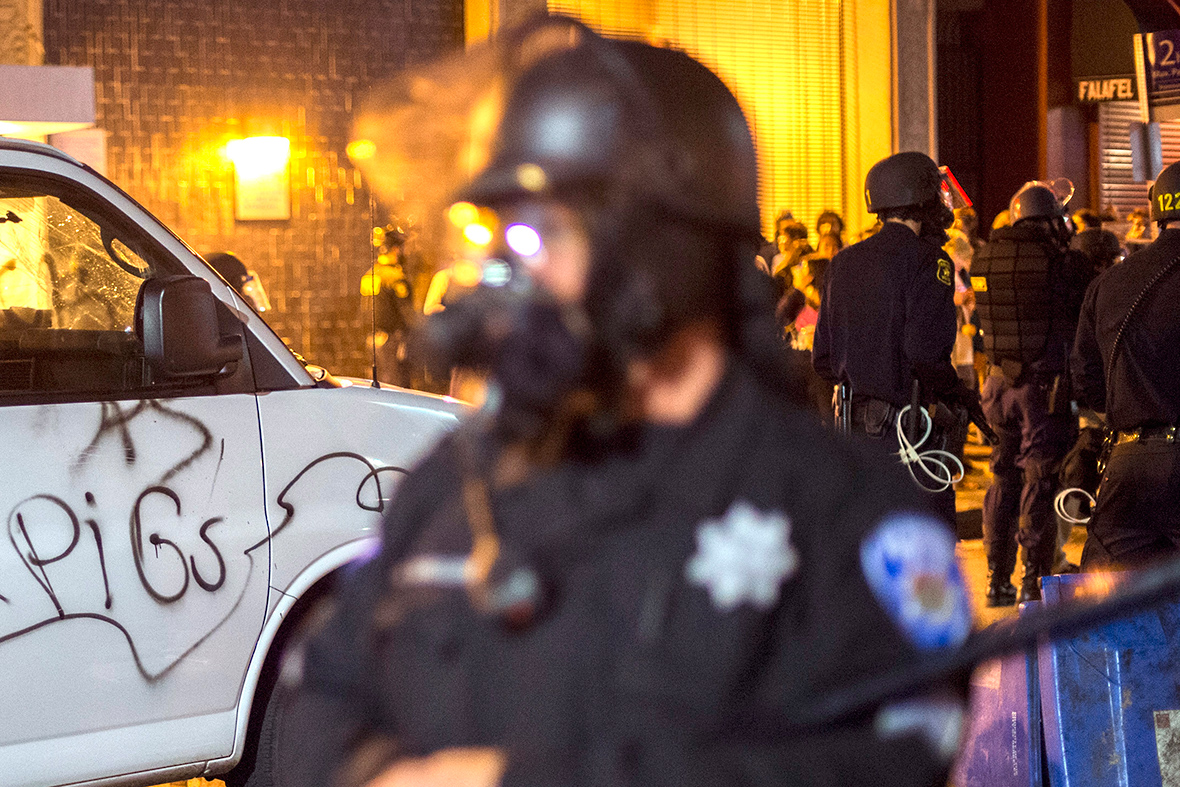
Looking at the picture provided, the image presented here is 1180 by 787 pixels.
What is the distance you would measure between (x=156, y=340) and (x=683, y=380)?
8.40 feet

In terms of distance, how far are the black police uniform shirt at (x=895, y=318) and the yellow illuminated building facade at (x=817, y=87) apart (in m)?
9.06

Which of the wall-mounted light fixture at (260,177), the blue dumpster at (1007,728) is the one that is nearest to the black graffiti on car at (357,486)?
the blue dumpster at (1007,728)

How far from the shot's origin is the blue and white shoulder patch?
125 centimetres

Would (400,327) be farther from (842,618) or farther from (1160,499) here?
(842,618)

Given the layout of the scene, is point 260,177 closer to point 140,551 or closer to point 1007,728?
point 140,551

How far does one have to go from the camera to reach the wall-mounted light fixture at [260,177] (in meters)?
11.9

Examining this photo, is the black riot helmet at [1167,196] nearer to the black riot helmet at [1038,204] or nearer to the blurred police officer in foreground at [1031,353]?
the blurred police officer in foreground at [1031,353]

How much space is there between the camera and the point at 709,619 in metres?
1.24

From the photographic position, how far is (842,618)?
124 centimetres

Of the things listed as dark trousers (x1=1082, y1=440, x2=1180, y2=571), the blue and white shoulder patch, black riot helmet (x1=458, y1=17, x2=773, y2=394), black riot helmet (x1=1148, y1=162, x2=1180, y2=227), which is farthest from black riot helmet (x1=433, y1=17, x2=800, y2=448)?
black riot helmet (x1=1148, y1=162, x2=1180, y2=227)

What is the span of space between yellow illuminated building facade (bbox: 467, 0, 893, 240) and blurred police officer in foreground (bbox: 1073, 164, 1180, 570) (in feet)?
32.9

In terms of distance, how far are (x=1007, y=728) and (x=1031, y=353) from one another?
10.7ft

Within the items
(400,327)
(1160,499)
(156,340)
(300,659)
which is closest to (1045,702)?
(1160,499)

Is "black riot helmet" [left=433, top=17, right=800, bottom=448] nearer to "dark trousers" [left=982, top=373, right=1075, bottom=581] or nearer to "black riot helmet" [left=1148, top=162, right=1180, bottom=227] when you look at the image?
"black riot helmet" [left=1148, top=162, right=1180, bottom=227]
